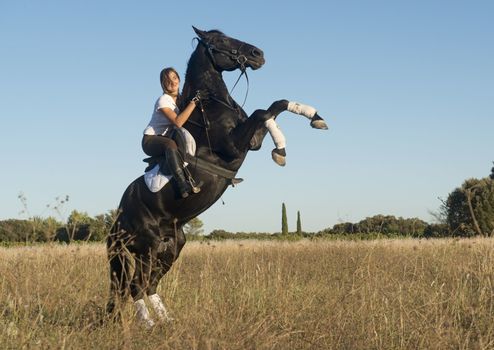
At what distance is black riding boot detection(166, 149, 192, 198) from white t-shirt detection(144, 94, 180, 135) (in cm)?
52

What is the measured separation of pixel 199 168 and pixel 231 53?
1.33 meters

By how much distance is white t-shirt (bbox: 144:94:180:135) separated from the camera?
6250 millimetres

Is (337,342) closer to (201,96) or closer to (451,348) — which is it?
(451,348)

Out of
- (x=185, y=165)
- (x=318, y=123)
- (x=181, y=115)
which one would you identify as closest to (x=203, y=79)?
(x=181, y=115)

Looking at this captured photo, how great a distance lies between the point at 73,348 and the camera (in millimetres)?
4520

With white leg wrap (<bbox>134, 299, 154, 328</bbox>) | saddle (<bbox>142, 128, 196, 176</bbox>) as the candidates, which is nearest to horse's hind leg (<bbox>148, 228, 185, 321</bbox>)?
white leg wrap (<bbox>134, 299, 154, 328</bbox>)

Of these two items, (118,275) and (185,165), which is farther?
(118,275)

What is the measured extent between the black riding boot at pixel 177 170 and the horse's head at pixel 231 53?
117 cm

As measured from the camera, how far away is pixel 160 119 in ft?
20.7

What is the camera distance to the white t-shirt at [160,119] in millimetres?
6250

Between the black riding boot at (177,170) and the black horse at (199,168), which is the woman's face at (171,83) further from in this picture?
the black riding boot at (177,170)

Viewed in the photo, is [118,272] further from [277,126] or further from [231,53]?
[231,53]

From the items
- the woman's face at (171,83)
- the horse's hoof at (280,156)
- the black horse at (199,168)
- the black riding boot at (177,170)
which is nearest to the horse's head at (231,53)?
the black horse at (199,168)

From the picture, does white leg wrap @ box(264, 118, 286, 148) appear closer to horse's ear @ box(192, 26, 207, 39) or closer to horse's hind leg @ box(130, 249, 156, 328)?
horse's ear @ box(192, 26, 207, 39)
